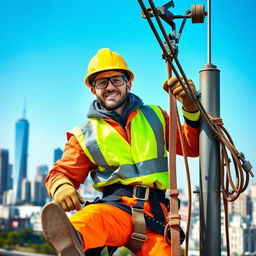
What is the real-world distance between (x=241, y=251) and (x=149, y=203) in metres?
55.5

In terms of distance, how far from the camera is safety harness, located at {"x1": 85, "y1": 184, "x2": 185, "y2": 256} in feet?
7.83

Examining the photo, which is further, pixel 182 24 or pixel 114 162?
pixel 114 162

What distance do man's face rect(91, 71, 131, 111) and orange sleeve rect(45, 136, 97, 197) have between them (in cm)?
24

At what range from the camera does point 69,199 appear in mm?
2383

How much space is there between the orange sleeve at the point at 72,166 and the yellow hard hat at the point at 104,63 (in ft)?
1.12

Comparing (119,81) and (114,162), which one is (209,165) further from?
(119,81)

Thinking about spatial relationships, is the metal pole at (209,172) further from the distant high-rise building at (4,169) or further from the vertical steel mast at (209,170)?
the distant high-rise building at (4,169)

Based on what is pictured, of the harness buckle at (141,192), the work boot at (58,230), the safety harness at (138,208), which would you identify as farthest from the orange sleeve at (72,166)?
the work boot at (58,230)

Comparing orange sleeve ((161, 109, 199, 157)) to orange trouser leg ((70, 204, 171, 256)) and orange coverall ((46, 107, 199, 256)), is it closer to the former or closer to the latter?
orange coverall ((46, 107, 199, 256))

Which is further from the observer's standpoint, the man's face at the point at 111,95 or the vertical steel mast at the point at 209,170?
the man's face at the point at 111,95

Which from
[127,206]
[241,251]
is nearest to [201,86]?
[127,206]

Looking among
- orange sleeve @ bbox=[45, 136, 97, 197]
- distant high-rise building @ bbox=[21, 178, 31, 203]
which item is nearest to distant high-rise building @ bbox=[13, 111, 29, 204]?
distant high-rise building @ bbox=[21, 178, 31, 203]

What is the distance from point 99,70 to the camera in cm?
265

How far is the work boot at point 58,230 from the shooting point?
75.2 inches
